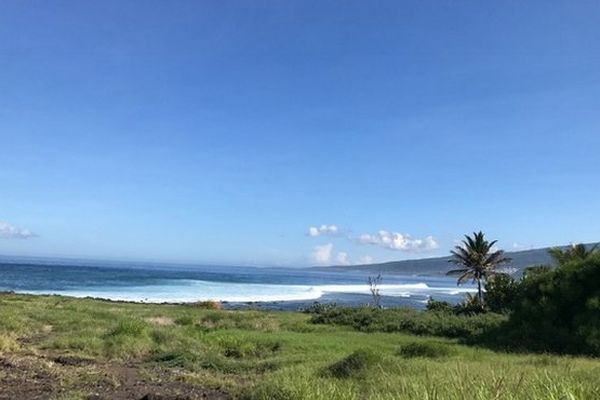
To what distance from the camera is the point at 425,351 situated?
19.1 metres

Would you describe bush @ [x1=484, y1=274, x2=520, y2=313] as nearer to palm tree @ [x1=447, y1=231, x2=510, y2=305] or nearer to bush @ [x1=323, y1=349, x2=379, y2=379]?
palm tree @ [x1=447, y1=231, x2=510, y2=305]

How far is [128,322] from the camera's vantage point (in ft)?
79.0

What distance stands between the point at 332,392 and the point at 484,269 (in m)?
50.5

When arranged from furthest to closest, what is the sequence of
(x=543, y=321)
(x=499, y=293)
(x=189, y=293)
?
1. (x=189, y=293)
2. (x=499, y=293)
3. (x=543, y=321)

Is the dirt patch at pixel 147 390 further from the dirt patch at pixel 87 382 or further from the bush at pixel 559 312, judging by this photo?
the bush at pixel 559 312

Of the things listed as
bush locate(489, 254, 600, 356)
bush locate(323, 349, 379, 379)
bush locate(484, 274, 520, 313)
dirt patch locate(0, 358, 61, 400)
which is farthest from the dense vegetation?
dirt patch locate(0, 358, 61, 400)

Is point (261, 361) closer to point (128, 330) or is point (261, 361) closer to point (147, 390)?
point (147, 390)

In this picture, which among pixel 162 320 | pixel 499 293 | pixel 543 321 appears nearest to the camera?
pixel 543 321

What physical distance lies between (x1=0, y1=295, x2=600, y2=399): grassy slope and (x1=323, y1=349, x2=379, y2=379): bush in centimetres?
5

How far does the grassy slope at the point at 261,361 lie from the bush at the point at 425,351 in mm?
40

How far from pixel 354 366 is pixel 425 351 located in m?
4.79

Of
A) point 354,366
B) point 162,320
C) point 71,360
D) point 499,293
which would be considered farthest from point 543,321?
point 162,320

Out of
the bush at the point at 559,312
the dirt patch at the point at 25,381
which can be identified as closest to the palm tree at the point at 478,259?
the bush at the point at 559,312

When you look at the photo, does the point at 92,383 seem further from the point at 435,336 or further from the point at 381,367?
the point at 435,336
